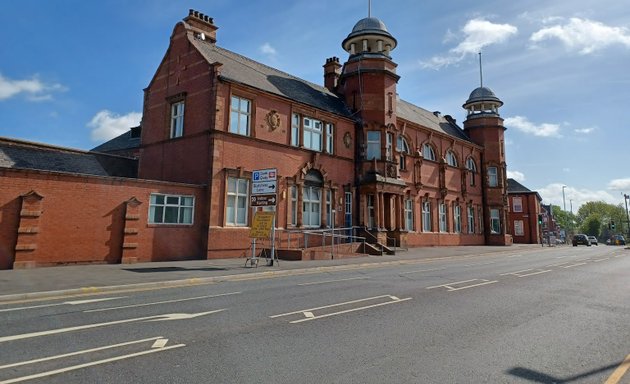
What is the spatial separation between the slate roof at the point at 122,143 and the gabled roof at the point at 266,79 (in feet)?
36.3

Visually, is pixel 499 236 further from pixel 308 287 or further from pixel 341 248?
pixel 308 287

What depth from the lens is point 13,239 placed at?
48.2ft

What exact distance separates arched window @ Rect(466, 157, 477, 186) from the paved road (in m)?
32.9

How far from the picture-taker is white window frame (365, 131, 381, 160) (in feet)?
94.7

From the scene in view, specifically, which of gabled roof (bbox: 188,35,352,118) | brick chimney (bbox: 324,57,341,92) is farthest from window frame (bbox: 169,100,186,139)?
brick chimney (bbox: 324,57,341,92)

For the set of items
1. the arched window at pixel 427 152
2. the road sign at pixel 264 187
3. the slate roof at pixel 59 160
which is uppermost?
the arched window at pixel 427 152

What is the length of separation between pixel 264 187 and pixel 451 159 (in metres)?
28.4

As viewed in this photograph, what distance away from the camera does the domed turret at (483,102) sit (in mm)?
44250

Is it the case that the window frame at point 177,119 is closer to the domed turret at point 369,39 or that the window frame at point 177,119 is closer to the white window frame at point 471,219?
the domed turret at point 369,39

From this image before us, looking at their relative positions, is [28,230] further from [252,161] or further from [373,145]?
[373,145]

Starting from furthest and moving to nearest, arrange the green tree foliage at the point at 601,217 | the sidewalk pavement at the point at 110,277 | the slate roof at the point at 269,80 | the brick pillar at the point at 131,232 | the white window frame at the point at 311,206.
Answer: the green tree foliage at the point at 601,217 < the white window frame at the point at 311,206 < the slate roof at the point at 269,80 < the brick pillar at the point at 131,232 < the sidewalk pavement at the point at 110,277

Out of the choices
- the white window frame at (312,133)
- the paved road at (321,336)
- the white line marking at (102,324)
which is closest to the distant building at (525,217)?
the white window frame at (312,133)

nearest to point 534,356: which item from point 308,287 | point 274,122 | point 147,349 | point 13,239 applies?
point 147,349

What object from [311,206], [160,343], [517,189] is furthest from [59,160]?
[517,189]
